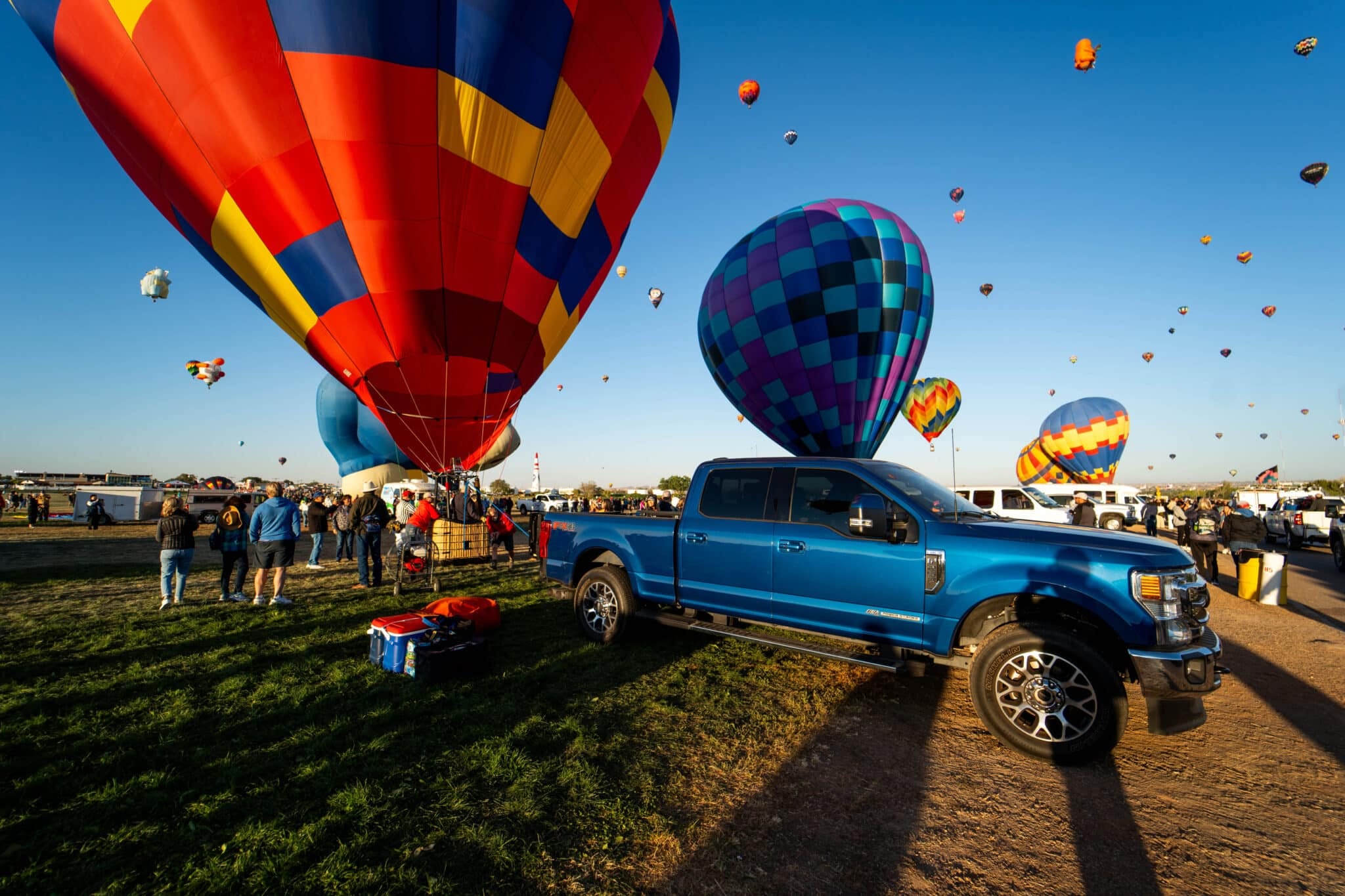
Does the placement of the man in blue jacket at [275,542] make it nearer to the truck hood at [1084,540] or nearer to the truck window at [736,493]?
the truck window at [736,493]

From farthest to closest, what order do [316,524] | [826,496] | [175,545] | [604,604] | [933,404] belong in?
[933,404] < [316,524] < [175,545] < [604,604] < [826,496]

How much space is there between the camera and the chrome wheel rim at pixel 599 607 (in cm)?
626

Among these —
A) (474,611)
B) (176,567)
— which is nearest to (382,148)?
(474,611)

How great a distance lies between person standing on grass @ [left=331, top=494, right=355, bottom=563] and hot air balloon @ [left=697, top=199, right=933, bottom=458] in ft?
40.2

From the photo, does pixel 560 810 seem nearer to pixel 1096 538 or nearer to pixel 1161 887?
pixel 1161 887

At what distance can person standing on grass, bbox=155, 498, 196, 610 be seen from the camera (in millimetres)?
7886

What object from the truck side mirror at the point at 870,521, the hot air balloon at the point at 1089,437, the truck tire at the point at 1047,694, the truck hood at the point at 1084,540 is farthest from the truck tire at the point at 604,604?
the hot air balloon at the point at 1089,437

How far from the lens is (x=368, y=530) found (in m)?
9.63

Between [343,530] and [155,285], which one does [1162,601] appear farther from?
[155,285]

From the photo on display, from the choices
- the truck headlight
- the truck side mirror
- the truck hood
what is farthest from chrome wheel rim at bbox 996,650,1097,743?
the truck side mirror

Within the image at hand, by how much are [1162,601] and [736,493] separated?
3288 millimetres

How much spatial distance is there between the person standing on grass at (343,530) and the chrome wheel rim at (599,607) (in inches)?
215

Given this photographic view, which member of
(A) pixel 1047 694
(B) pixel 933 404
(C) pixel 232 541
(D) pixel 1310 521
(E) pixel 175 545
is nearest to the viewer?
(A) pixel 1047 694

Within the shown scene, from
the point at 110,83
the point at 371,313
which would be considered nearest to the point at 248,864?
the point at 371,313
